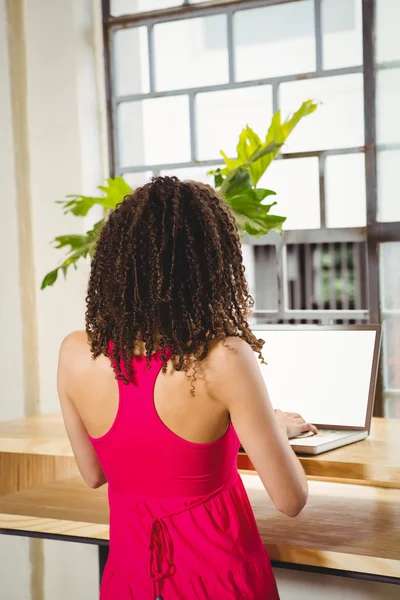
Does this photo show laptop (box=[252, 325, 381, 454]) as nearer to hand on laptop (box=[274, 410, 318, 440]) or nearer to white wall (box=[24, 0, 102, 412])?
hand on laptop (box=[274, 410, 318, 440])

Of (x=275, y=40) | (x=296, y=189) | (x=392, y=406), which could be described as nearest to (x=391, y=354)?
(x=392, y=406)

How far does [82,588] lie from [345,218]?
178 centimetres

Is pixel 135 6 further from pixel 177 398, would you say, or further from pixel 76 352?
pixel 177 398

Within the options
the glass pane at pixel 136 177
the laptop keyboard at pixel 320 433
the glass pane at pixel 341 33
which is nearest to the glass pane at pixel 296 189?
the glass pane at pixel 341 33

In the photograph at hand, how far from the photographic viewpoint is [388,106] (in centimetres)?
291

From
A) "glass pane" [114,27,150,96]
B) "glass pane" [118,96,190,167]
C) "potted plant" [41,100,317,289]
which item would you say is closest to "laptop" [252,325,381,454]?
"potted plant" [41,100,317,289]

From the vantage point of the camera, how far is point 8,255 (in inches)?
129

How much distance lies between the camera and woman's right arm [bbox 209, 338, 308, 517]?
1.31 metres

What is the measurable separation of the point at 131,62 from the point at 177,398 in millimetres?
2408

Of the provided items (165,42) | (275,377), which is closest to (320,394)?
(275,377)

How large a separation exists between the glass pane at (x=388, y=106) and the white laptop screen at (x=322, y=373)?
3.67ft

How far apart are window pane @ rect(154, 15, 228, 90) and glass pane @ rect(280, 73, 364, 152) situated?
1.02 feet

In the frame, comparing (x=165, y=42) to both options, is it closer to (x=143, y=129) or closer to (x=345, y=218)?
(x=143, y=129)

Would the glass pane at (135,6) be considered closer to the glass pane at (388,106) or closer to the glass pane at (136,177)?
the glass pane at (136,177)
